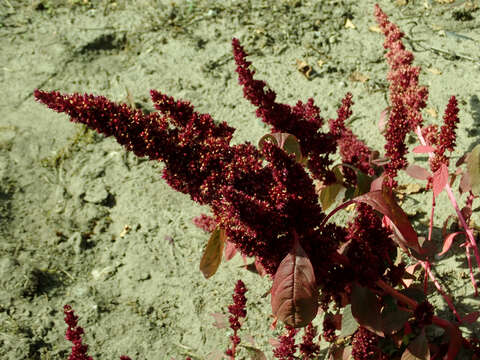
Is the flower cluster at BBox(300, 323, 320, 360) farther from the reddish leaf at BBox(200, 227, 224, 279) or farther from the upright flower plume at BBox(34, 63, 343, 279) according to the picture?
the reddish leaf at BBox(200, 227, 224, 279)

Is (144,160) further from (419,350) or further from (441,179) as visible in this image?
(419,350)

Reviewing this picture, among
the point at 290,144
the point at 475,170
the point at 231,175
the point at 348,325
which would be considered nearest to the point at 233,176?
the point at 231,175

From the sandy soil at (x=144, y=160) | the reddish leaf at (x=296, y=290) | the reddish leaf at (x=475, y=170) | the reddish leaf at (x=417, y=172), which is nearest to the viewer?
the reddish leaf at (x=296, y=290)

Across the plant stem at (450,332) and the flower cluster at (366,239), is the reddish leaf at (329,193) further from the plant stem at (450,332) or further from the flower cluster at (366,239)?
the plant stem at (450,332)

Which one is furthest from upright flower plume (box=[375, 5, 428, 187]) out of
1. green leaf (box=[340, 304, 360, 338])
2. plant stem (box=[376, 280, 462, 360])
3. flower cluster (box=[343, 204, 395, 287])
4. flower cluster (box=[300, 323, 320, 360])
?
flower cluster (box=[300, 323, 320, 360])

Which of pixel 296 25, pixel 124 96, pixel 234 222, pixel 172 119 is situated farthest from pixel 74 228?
pixel 296 25

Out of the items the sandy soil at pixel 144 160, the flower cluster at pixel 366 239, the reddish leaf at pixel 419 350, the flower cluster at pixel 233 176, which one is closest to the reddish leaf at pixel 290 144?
the flower cluster at pixel 233 176
